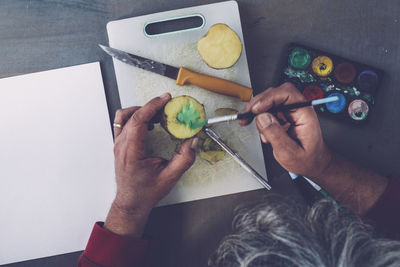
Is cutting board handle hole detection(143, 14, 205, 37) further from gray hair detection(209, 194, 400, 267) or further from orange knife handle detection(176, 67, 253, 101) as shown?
gray hair detection(209, 194, 400, 267)

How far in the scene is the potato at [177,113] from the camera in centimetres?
75

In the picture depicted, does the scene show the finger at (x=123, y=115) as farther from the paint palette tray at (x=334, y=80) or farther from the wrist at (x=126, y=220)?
the paint palette tray at (x=334, y=80)

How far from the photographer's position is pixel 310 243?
58cm

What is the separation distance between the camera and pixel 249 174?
0.82 meters

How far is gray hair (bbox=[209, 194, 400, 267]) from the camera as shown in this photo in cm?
56

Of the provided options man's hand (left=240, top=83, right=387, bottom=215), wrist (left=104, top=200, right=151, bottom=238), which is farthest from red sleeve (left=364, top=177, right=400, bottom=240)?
wrist (left=104, top=200, right=151, bottom=238)

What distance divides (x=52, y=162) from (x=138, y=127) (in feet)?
1.00

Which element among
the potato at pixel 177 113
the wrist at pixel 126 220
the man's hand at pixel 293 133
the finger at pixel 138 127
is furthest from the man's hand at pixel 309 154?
the wrist at pixel 126 220

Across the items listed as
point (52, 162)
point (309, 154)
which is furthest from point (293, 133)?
point (52, 162)

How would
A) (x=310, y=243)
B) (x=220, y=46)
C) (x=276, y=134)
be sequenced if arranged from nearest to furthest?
(x=310, y=243) → (x=276, y=134) → (x=220, y=46)

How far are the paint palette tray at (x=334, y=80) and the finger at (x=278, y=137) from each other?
17 centimetres

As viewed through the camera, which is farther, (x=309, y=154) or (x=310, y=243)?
(x=309, y=154)

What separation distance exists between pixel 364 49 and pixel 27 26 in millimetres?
912

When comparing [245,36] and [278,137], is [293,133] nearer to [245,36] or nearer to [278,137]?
[278,137]
